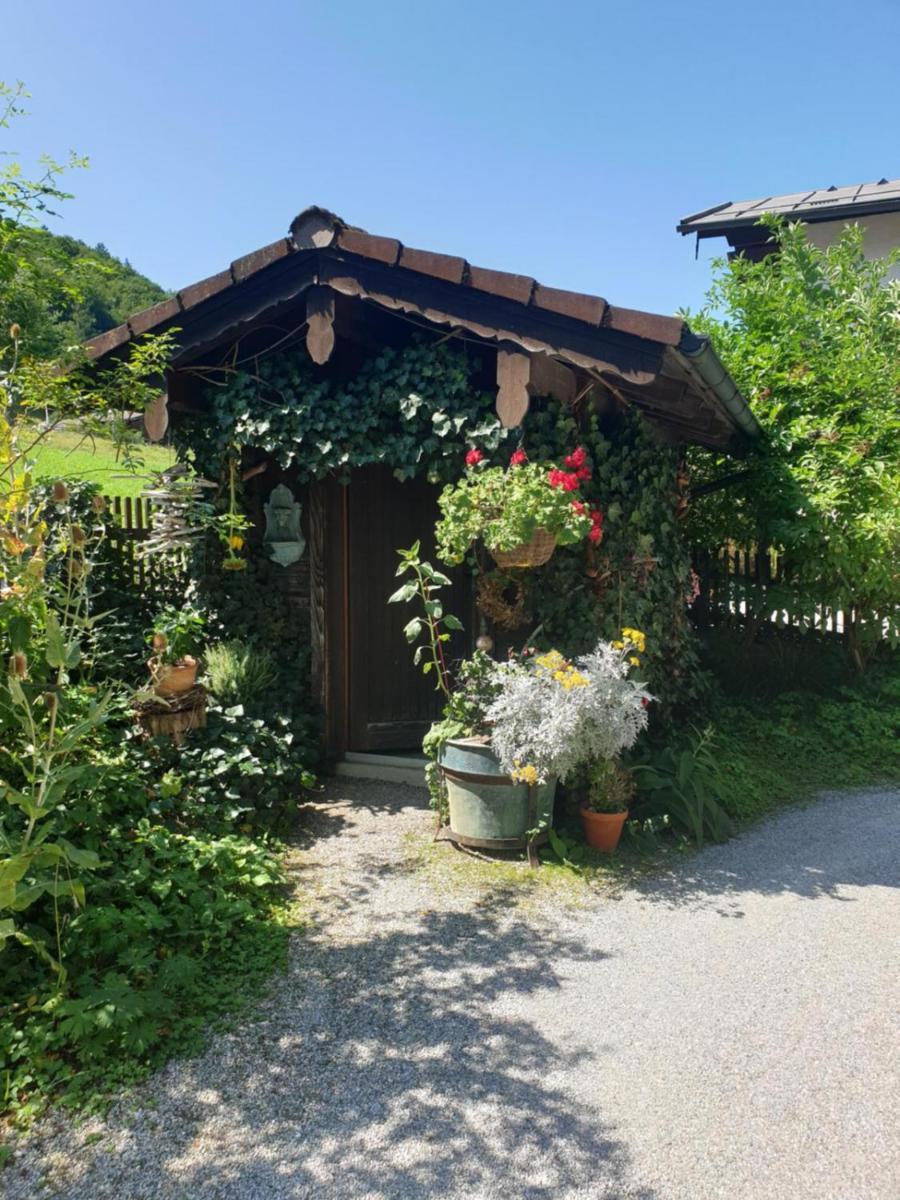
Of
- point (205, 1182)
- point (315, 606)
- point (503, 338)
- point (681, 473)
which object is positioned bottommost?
point (205, 1182)

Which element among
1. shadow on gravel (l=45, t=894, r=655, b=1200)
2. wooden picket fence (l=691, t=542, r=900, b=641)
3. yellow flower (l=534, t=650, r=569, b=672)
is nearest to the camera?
shadow on gravel (l=45, t=894, r=655, b=1200)

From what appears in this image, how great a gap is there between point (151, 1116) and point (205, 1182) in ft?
1.17

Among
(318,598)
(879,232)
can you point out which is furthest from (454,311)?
(879,232)

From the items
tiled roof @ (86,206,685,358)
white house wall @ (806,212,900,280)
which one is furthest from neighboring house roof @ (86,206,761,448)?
white house wall @ (806,212,900,280)

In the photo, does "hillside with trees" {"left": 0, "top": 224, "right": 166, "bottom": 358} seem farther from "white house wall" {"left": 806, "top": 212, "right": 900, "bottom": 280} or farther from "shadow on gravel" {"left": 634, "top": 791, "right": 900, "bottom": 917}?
"white house wall" {"left": 806, "top": 212, "right": 900, "bottom": 280}

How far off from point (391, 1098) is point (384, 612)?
13.1ft

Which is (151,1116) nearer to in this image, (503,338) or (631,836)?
(631,836)

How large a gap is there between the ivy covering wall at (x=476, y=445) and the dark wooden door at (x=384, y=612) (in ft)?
1.14

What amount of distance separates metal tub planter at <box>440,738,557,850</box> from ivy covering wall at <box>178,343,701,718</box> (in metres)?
0.96

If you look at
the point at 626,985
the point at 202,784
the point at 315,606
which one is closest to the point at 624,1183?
the point at 626,985

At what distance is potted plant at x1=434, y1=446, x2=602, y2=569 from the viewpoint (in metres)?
4.25

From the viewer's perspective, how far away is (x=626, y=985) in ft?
10.6

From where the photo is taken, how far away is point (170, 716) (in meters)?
4.55

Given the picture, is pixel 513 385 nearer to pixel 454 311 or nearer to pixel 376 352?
pixel 454 311
